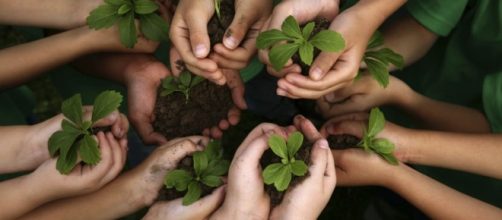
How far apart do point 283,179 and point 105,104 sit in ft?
1.69

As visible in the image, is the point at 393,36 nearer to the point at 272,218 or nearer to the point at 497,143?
the point at 497,143

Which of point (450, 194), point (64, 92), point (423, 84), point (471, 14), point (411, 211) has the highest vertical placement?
point (471, 14)

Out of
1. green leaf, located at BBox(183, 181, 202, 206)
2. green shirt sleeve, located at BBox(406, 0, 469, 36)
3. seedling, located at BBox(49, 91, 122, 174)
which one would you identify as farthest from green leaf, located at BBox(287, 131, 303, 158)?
green shirt sleeve, located at BBox(406, 0, 469, 36)

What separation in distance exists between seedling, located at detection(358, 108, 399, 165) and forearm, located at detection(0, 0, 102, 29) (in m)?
0.98

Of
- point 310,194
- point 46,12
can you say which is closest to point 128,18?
point 46,12

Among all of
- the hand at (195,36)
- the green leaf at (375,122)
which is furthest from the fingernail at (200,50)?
the green leaf at (375,122)

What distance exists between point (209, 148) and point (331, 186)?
1.22 feet

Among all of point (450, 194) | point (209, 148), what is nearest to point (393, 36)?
point (450, 194)

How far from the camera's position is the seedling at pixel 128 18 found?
4.62 feet

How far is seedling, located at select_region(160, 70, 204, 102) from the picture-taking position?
147 cm

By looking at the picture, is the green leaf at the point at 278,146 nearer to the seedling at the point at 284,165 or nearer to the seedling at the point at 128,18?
the seedling at the point at 284,165

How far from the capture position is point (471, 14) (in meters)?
1.49

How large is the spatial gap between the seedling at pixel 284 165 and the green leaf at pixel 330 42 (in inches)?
9.4

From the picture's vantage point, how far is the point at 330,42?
117 cm
